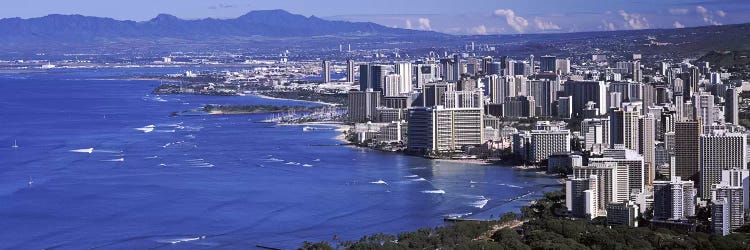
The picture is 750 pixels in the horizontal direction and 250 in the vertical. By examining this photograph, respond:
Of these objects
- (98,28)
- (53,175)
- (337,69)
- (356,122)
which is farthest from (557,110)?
(98,28)

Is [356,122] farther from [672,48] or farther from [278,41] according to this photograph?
[278,41]

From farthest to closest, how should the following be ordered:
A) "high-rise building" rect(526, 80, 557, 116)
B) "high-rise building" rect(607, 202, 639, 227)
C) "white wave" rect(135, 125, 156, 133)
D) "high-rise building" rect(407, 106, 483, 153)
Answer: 1. "high-rise building" rect(526, 80, 557, 116)
2. "white wave" rect(135, 125, 156, 133)
3. "high-rise building" rect(407, 106, 483, 153)
4. "high-rise building" rect(607, 202, 639, 227)

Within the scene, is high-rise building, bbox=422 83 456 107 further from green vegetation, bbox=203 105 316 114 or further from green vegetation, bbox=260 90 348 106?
green vegetation, bbox=260 90 348 106

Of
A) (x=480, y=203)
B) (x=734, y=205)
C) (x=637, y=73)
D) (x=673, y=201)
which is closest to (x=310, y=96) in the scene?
(x=637, y=73)

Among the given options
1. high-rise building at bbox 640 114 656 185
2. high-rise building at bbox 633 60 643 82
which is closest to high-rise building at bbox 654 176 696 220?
high-rise building at bbox 640 114 656 185

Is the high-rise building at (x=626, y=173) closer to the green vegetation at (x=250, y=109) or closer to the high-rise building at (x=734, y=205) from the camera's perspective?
the high-rise building at (x=734, y=205)

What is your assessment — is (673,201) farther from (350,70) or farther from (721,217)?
(350,70)

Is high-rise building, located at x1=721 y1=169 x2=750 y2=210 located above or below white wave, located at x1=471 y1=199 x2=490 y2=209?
above
